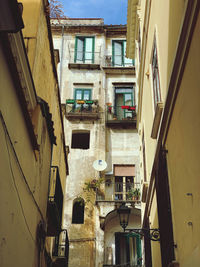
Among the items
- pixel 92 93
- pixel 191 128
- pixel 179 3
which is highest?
pixel 92 93

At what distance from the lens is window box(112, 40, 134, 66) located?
25797 millimetres

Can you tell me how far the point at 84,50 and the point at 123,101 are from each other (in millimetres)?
4833

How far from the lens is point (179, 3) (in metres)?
5.47

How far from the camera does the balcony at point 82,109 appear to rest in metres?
23.0

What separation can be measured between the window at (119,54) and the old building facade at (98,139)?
0.13ft

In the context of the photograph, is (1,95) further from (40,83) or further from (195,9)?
(40,83)

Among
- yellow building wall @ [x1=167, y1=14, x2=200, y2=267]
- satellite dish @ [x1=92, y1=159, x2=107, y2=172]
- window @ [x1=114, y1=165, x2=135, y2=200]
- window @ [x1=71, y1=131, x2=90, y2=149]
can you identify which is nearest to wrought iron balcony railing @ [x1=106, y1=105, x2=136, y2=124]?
window @ [x1=71, y1=131, x2=90, y2=149]

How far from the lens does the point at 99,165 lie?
2075 cm

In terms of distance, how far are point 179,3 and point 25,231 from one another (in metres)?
4.70

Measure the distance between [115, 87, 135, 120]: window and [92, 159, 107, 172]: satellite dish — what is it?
151 inches

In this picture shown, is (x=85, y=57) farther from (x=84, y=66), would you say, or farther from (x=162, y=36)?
(x=162, y=36)

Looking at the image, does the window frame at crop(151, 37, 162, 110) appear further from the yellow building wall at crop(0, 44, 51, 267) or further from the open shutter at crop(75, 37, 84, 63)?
the open shutter at crop(75, 37, 84, 63)

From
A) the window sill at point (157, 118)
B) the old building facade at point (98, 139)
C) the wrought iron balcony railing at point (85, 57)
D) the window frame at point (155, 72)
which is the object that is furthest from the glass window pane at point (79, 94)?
the window sill at point (157, 118)

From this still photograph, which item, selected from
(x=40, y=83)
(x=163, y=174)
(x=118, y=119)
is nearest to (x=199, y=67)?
(x=163, y=174)
